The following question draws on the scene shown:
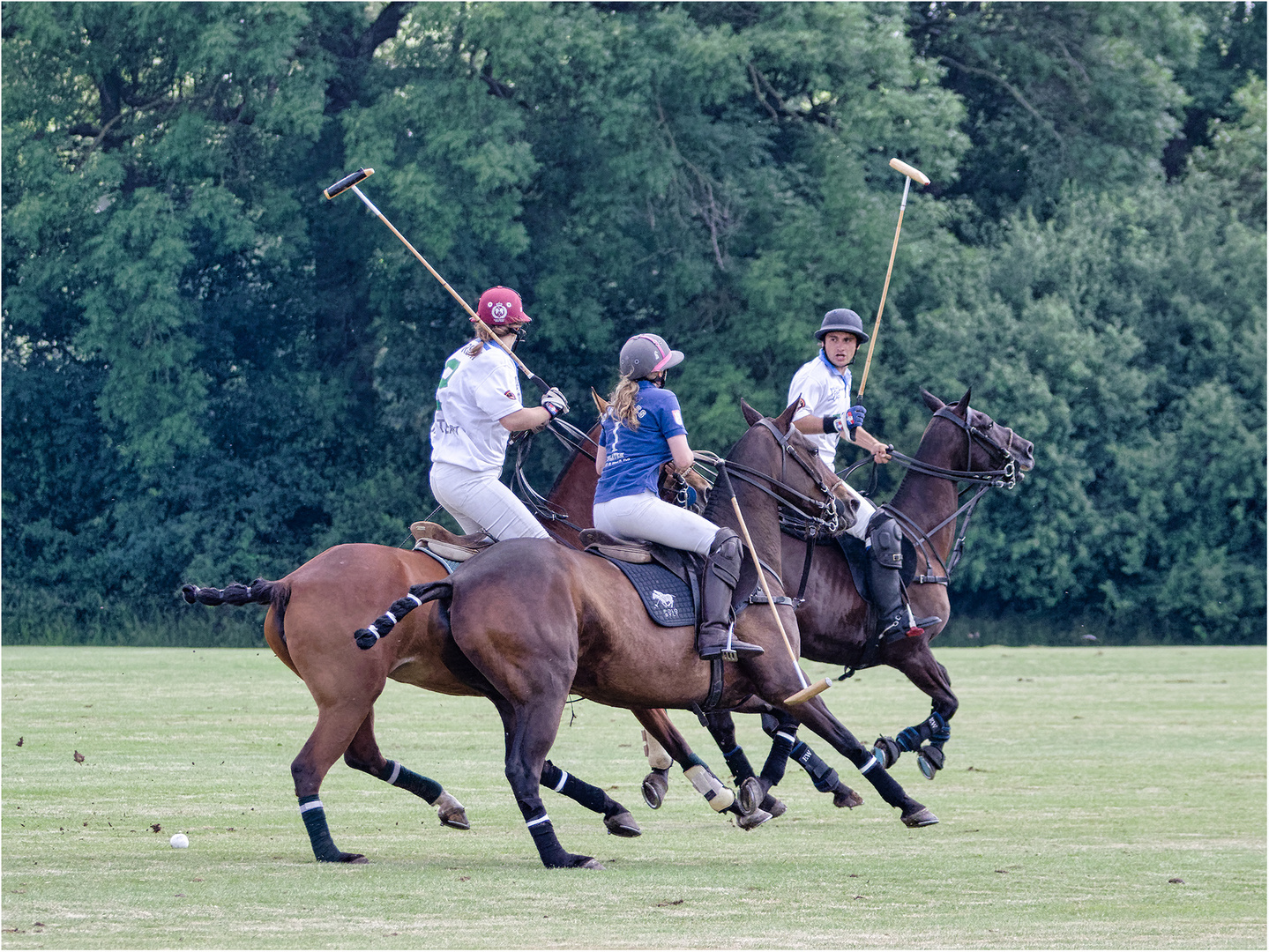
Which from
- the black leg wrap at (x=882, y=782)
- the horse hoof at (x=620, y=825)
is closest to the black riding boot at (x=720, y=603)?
the black leg wrap at (x=882, y=782)

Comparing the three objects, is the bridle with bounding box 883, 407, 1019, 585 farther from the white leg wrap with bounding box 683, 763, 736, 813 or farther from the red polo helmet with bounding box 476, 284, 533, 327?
the red polo helmet with bounding box 476, 284, 533, 327

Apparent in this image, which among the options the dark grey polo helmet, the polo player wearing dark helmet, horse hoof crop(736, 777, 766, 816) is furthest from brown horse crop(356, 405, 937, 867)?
the dark grey polo helmet

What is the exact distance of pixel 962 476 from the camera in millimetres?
11711

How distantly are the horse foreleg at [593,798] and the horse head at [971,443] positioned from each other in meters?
3.40

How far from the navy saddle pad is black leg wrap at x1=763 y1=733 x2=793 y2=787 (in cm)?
122

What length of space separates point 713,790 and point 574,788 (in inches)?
28.0

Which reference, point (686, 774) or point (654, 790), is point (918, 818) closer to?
point (686, 774)

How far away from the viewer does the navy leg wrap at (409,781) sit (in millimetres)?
9805

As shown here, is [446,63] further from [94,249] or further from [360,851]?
[360,851]

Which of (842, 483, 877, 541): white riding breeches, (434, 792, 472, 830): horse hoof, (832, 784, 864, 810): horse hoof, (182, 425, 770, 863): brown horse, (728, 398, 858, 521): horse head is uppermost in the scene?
(728, 398, 858, 521): horse head

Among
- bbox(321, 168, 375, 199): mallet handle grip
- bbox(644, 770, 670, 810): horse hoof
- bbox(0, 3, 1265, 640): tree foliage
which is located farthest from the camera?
bbox(0, 3, 1265, 640): tree foliage

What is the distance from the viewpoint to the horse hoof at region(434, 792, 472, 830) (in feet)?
32.8

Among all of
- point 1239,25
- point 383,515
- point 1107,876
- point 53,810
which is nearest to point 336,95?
point 383,515

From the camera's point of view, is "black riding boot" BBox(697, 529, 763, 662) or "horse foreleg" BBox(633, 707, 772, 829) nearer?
"black riding boot" BBox(697, 529, 763, 662)
